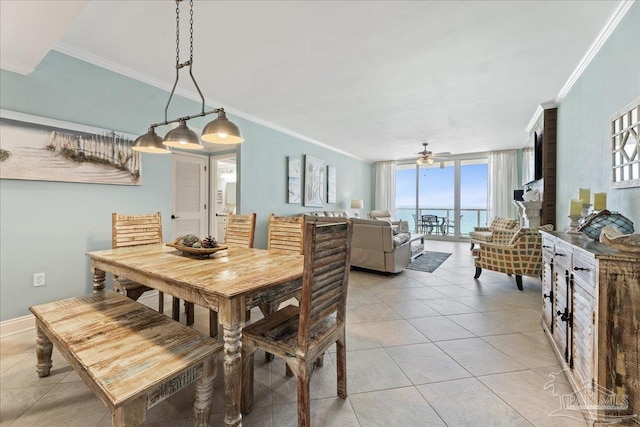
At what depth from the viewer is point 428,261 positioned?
532cm

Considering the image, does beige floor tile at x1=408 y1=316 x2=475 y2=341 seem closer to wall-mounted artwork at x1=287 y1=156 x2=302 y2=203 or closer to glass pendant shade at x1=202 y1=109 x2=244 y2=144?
glass pendant shade at x1=202 y1=109 x2=244 y2=144

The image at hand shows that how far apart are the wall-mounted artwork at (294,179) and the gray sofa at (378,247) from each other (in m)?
1.81

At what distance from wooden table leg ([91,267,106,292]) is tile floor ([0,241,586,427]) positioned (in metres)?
0.53

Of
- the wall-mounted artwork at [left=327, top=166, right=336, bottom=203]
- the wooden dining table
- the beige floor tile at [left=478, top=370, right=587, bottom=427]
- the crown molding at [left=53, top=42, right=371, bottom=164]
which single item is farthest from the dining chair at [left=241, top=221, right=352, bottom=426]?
the wall-mounted artwork at [left=327, top=166, right=336, bottom=203]

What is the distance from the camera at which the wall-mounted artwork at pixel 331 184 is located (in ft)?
23.3

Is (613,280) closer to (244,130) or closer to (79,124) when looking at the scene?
(79,124)

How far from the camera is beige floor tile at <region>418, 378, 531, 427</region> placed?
4.62 feet

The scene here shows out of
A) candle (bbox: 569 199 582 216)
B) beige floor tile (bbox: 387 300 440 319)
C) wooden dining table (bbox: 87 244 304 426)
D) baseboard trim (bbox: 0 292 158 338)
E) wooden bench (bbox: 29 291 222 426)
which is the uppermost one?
candle (bbox: 569 199 582 216)

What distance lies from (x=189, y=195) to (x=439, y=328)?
15.2 feet

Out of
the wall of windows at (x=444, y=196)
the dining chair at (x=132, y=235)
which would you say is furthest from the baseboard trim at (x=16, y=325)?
the wall of windows at (x=444, y=196)

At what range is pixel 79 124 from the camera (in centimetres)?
265

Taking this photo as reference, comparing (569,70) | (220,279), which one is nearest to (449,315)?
(220,279)

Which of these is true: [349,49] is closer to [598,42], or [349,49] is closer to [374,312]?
[598,42]

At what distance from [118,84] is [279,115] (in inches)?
89.2
